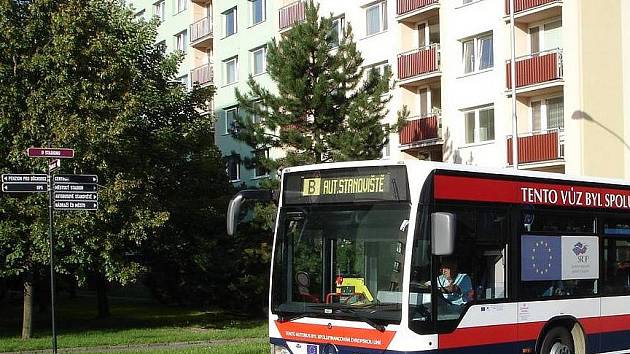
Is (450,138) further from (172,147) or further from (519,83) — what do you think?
(172,147)

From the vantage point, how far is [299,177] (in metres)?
10.7

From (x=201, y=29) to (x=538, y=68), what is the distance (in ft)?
87.2

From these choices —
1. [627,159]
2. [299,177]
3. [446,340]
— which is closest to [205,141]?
[627,159]

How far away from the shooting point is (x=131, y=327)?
2542 cm

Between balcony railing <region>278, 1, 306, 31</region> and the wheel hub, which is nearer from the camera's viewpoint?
the wheel hub

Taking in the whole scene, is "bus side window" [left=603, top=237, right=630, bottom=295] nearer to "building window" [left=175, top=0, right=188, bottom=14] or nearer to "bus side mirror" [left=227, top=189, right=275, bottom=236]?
"bus side mirror" [left=227, top=189, right=275, bottom=236]

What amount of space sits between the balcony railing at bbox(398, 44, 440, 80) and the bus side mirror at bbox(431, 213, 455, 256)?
25.8 meters

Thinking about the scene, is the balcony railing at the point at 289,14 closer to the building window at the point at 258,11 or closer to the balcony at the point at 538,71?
the building window at the point at 258,11

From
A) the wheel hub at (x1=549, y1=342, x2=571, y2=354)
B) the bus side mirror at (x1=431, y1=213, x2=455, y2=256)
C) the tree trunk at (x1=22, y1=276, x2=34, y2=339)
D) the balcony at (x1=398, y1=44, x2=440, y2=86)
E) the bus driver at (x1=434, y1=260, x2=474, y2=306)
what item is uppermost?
the balcony at (x1=398, y1=44, x2=440, y2=86)

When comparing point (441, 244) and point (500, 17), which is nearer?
point (441, 244)

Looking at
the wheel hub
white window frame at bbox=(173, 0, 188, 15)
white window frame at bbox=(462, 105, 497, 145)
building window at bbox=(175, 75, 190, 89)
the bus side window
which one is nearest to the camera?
the wheel hub

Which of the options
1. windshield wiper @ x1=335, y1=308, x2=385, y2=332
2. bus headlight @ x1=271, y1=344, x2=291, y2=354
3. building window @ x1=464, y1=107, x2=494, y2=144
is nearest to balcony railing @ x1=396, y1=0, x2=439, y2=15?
building window @ x1=464, y1=107, x2=494, y2=144

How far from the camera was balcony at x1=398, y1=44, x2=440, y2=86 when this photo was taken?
34.3 metres

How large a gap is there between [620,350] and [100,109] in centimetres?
1323
